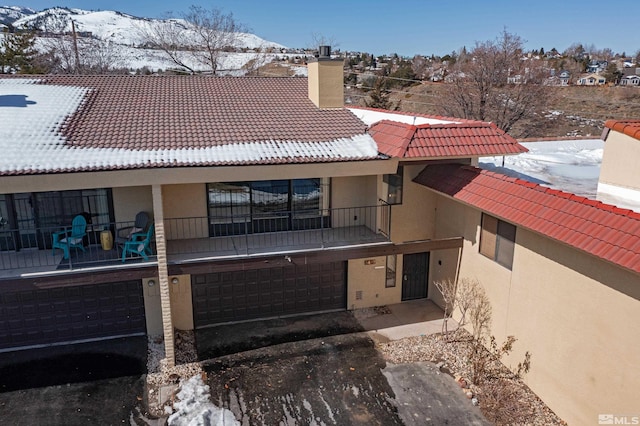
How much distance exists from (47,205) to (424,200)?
11120 mm

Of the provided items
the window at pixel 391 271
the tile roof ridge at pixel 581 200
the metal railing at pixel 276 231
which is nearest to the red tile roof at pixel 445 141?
the tile roof ridge at pixel 581 200

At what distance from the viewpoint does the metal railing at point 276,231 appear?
1334 cm

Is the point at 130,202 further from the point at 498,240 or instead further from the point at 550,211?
the point at 550,211

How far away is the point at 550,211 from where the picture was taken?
10133 mm

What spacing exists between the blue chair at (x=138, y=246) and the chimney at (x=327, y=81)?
24.8 ft

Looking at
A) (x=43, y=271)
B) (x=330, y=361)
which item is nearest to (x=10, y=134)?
(x=43, y=271)

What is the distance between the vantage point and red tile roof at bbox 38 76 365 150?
12602mm

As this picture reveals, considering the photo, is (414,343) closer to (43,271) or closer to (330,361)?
(330,361)

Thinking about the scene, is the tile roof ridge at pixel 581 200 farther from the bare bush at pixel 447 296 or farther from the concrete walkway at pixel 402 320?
the concrete walkway at pixel 402 320

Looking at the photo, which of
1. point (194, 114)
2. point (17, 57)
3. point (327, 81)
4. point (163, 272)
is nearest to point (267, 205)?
point (194, 114)

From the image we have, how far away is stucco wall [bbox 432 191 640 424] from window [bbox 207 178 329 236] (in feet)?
17.9

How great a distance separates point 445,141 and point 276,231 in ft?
19.2

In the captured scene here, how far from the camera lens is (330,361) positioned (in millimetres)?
12797

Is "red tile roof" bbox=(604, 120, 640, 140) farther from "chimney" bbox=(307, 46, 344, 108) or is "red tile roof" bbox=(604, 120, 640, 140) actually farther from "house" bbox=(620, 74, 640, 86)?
"house" bbox=(620, 74, 640, 86)
